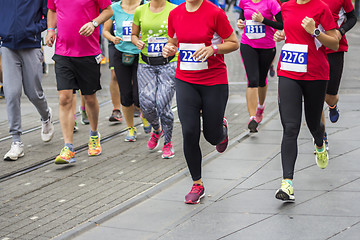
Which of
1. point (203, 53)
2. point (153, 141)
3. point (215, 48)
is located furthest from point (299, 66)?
point (153, 141)

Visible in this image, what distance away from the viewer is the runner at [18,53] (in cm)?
776

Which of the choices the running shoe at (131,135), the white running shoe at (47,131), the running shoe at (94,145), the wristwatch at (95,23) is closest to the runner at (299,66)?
the wristwatch at (95,23)

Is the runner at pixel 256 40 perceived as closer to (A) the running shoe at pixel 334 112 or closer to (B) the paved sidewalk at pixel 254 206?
(A) the running shoe at pixel 334 112

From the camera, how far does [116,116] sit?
976 centimetres

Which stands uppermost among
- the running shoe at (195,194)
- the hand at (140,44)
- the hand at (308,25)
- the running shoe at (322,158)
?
the hand at (308,25)

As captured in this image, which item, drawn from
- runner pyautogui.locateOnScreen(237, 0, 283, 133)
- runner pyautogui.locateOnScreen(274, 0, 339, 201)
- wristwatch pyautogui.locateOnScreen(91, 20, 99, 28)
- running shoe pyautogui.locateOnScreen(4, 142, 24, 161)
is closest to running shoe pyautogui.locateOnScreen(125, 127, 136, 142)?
running shoe pyautogui.locateOnScreen(4, 142, 24, 161)

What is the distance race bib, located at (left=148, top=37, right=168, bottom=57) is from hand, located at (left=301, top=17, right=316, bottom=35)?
2.10 meters

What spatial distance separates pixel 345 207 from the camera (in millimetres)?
5633

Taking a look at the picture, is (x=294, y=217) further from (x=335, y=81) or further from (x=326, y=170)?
(x=335, y=81)

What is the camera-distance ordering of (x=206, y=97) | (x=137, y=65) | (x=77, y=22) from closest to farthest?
(x=206, y=97) → (x=77, y=22) → (x=137, y=65)

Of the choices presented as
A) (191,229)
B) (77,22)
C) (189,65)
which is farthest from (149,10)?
(191,229)

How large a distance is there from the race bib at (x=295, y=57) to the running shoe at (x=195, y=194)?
1265mm

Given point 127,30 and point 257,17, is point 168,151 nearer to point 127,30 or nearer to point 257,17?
point 127,30

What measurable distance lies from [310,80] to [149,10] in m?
2.27
